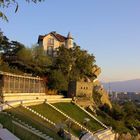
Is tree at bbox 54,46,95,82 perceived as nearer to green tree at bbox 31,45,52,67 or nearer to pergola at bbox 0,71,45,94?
green tree at bbox 31,45,52,67

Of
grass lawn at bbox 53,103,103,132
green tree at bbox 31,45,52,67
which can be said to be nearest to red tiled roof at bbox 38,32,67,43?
green tree at bbox 31,45,52,67

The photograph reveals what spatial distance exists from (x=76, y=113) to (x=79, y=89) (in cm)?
973

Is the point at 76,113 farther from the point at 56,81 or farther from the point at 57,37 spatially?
the point at 57,37

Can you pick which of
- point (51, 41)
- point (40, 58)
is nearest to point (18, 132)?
point (40, 58)

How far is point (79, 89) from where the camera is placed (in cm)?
5684

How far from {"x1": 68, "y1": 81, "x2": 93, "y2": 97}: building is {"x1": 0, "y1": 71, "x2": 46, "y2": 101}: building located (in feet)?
14.1

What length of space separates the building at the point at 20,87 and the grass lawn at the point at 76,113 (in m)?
3.18

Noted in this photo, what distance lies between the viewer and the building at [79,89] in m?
56.0

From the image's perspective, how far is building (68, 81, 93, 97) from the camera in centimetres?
5597

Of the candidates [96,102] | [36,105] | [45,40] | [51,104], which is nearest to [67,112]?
[51,104]

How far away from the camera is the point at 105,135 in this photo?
41.7 m

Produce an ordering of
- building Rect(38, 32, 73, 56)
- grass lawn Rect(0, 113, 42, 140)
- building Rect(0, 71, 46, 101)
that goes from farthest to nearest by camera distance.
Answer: building Rect(38, 32, 73, 56) → building Rect(0, 71, 46, 101) → grass lawn Rect(0, 113, 42, 140)

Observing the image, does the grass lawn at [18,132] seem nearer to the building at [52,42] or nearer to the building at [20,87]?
the building at [20,87]

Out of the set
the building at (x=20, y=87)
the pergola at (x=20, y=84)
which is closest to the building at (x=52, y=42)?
the building at (x=20, y=87)
